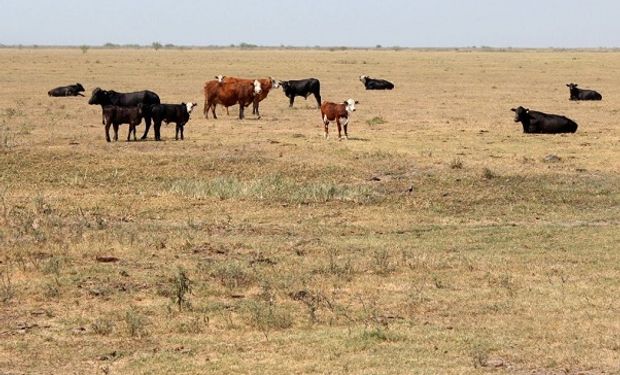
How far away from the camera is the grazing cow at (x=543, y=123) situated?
23.0 metres

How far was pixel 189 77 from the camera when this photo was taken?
49.2 m

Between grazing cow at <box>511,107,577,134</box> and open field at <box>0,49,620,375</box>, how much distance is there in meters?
0.45

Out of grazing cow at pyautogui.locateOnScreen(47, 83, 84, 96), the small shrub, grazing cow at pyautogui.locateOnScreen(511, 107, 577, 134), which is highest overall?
grazing cow at pyautogui.locateOnScreen(511, 107, 577, 134)

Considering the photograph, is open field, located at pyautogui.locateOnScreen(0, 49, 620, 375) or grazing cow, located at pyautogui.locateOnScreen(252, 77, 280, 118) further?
grazing cow, located at pyautogui.locateOnScreen(252, 77, 280, 118)

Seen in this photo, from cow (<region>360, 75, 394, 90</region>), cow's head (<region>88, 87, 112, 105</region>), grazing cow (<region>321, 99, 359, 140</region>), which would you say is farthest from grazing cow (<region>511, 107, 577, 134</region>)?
cow (<region>360, 75, 394, 90</region>)

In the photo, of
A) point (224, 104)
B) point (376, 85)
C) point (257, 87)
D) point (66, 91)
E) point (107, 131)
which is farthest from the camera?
point (376, 85)

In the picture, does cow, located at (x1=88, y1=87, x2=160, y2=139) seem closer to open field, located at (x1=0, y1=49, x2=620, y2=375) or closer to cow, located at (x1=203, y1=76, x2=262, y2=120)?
open field, located at (x1=0, y1=49, x2=620, y2=375)

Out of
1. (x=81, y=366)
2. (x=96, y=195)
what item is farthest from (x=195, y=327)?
(x=96, y=195)

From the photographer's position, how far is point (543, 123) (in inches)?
907

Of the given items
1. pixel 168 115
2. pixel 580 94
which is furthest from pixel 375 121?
pixel 580 94

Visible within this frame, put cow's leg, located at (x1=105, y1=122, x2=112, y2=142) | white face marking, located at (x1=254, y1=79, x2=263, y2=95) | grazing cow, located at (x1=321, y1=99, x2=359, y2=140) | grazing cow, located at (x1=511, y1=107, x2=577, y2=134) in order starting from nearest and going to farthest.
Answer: cow's leg, located at (x1=105, y1=122, x2=112, y2=142) < grazing cow, located at (x1=321, y1=99, x2=359, y2=140) < grazing cow, located at (x1=511, y1=107, x2=577, y2=134) < white face marking, located at (x1=254, y1=79, x2=263, y2=95)

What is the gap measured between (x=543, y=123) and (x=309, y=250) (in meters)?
12.6

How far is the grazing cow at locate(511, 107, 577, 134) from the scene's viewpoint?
75.5ft

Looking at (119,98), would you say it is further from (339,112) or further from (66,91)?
(66,91)
